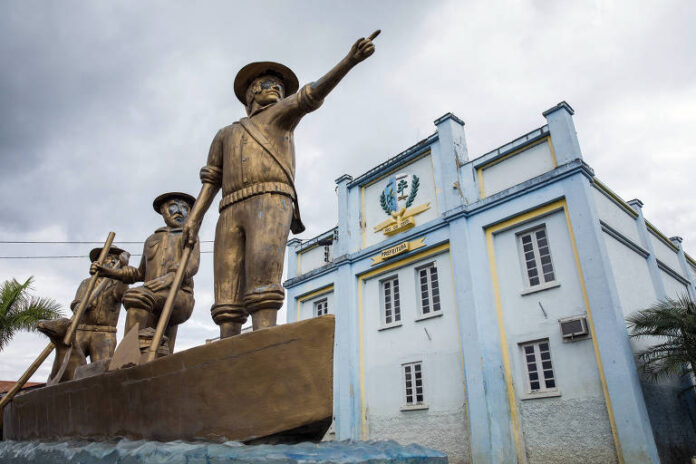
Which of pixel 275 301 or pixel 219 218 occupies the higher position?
pixel 219 218

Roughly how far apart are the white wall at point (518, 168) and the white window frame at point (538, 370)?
4.16m

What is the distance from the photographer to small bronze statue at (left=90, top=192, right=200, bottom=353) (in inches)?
165

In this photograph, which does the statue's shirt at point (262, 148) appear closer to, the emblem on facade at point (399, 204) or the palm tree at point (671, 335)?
the palm tree at point (671, 335)

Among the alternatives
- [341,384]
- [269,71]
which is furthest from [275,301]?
[341,384]

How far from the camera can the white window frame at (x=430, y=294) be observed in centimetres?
1361

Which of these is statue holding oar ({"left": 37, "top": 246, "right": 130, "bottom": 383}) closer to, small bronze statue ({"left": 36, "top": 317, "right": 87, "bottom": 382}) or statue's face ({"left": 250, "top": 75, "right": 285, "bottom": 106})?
small bronze statue ({"left": 36, "top": 317, "right": 87, "bottom": 382})

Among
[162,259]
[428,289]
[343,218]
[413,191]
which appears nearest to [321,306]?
[343,218]

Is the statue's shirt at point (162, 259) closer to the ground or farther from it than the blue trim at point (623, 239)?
closer to the ground

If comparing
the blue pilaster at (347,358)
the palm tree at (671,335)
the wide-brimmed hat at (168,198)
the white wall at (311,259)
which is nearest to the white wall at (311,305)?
the blue pilaster at (347,358)

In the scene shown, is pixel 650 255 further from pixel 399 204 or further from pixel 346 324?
pixel 346 324

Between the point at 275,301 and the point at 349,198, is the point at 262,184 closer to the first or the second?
the point at 275,301

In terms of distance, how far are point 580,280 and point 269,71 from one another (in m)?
9.36

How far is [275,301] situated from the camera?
10.0ft

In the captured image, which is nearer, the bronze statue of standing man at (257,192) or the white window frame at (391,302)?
the bronze statue of standing man at (257,192)
